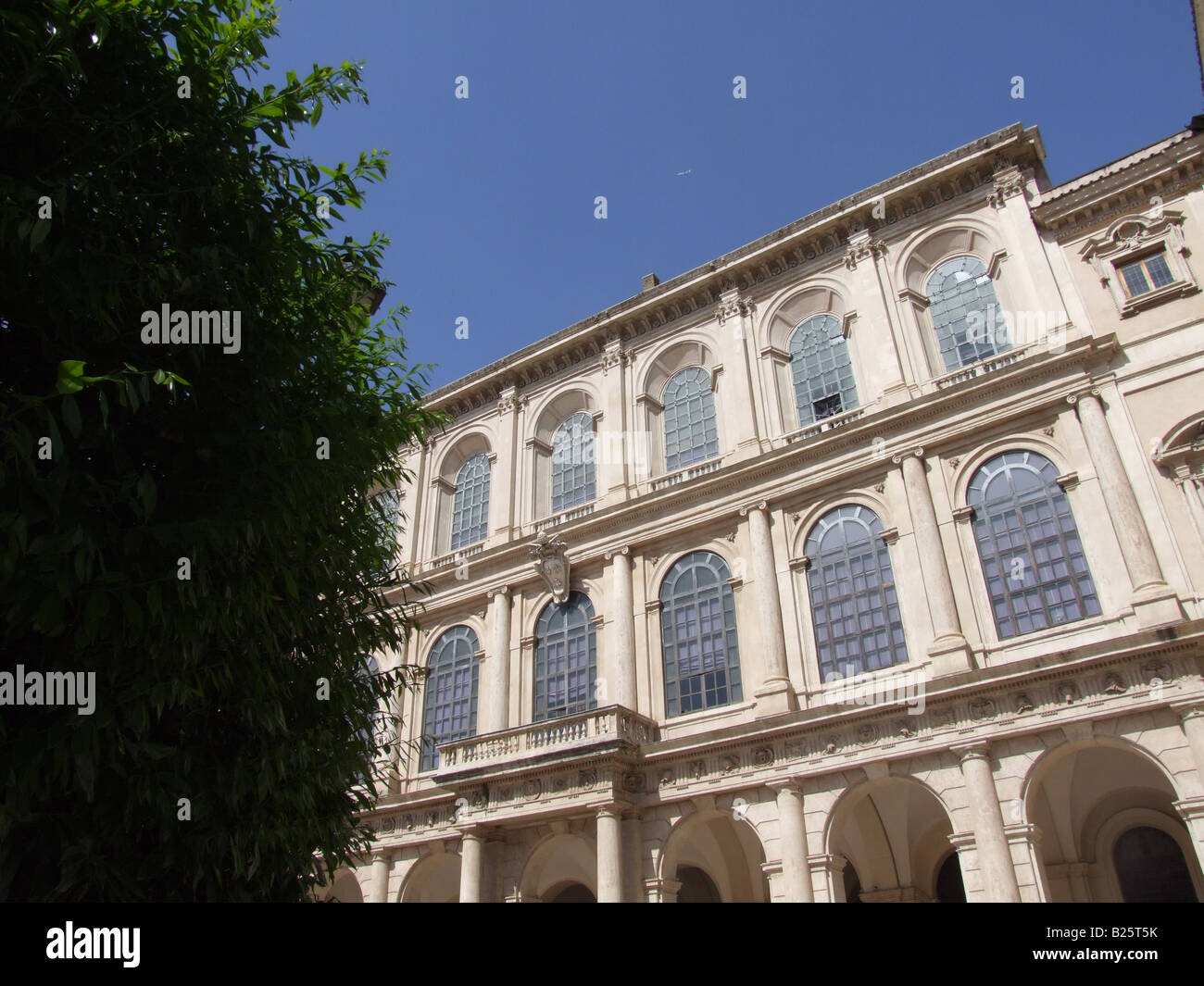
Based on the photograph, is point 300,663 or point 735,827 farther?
point 735,827

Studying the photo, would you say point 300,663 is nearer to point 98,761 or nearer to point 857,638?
point 98,761

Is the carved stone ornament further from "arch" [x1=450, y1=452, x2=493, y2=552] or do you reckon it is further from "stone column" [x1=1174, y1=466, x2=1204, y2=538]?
"stone column" [x1=1174, y1=466, x2=1204, y2=538]

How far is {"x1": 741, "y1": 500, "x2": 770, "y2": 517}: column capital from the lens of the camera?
2006cm

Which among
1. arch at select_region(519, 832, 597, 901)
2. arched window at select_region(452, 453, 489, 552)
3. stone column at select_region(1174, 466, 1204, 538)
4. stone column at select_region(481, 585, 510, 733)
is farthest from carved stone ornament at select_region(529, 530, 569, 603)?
stone column at select_region(1174, 466, 1204, 538)

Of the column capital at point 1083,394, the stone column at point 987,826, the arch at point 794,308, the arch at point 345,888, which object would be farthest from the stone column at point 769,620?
the arch at point 345,888

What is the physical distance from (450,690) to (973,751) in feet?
44.1

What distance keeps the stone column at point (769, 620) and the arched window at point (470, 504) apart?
9.15 m

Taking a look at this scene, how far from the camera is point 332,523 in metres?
8.80

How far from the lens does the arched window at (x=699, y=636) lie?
63.7ft

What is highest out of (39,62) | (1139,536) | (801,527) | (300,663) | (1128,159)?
(1128,159)

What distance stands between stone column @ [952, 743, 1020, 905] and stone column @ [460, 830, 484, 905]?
32.9 feet

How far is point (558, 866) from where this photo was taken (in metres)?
21.0
